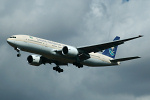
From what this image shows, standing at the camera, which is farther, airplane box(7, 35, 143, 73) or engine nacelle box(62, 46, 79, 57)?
engine nacelle box(62, 46, 79, 57)

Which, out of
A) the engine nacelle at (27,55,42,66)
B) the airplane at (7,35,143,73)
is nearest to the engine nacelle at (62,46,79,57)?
the airplane at (7,35,143,73)

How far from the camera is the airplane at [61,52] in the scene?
173ft

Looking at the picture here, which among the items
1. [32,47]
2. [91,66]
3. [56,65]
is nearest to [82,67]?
[91,66]

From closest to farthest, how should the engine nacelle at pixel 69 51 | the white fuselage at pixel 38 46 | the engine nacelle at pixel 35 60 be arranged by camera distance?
the white fuselage at pixel 38 46 < the engine nacelle at pixel 69 51 < the engine nacelle at pixel 35 60

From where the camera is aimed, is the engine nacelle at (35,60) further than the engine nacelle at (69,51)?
Yes

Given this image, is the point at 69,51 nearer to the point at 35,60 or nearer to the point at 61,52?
the point at 61,52

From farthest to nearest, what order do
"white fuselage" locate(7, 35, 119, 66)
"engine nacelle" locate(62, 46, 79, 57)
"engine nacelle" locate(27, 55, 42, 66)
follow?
"engine nacelle" locate(27, 55, 42, 66)
"engine nacelle" locate(62, 46, 79, 57)
"white fuselage" locate(7, 35, 119, 66)

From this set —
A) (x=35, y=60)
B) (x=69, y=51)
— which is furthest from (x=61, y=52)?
(x=35, y=60)

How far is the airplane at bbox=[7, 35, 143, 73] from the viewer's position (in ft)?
173

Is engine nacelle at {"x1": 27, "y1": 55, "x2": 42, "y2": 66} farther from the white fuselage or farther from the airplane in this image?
the white fuselage

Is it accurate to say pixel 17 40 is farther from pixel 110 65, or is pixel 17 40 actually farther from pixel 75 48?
pixel 110 65

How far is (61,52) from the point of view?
180 feet

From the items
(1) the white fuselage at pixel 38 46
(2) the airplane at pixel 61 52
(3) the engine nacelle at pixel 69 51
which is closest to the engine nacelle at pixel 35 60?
(2) the airplane at pixel 61 52

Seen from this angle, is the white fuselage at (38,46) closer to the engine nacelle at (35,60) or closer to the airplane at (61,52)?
the airplane at (61,52)
